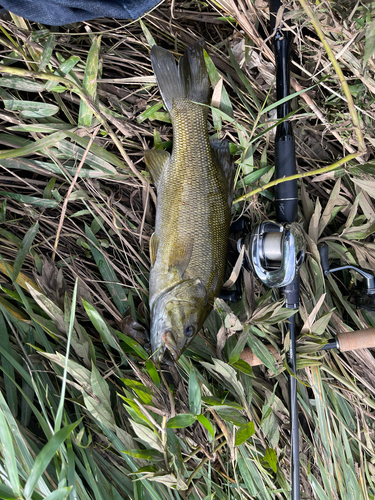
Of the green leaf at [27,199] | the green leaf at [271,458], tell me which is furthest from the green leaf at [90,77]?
the green leaf at [271,458]

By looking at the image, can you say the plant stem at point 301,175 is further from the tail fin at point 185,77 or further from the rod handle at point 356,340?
the rod handle at point 356,340

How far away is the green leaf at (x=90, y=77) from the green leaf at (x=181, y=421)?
161 centimetres

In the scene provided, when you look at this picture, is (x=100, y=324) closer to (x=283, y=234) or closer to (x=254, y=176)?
(x=283, y=234)

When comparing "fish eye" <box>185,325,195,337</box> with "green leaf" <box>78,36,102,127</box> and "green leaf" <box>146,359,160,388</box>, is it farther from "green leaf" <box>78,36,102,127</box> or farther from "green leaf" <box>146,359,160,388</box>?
"green leaf" <box>78,36,102,127</box>

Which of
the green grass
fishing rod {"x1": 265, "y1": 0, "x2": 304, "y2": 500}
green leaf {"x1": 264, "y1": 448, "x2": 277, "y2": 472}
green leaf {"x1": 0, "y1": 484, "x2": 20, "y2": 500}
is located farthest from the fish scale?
green leaf {"x1": 0, "y1": 484, "x2": 20, "y2": 500}

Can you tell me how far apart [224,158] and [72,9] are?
3.62ft

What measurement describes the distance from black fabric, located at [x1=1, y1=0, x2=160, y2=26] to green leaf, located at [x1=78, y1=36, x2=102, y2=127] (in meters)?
0.14

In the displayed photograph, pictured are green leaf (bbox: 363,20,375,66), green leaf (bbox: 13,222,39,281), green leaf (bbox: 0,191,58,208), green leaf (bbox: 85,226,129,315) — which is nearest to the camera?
green leaf (bbox: 363,20,375,66)

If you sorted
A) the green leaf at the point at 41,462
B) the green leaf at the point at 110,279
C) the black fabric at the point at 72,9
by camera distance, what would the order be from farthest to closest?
the green leaf at the point at 110,279 < the black fabric at the point at 72,9 < the green leaf at the point at 41,462

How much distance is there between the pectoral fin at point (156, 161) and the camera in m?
1.94

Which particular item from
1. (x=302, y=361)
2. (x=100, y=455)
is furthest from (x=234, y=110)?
(x=100, y=455)

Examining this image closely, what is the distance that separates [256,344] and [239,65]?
1718 mm

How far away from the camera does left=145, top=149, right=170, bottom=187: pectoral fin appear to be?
194cm

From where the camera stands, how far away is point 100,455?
1857 millimetres
